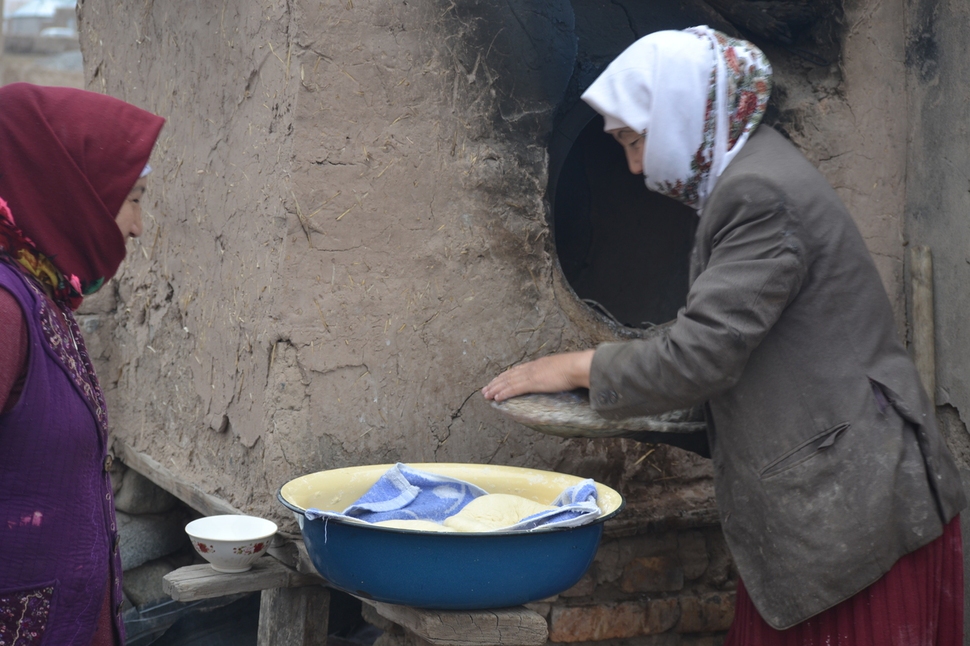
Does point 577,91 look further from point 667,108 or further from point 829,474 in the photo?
point 829,474

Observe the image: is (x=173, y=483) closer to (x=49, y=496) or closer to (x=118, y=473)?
(x=118, y=473)

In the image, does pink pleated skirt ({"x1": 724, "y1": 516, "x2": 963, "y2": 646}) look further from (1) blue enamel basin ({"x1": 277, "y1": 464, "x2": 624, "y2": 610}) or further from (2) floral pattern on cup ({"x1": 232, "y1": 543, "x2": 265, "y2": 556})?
(2) floral pattern on cup ({"x1": 232, "y1": 543, "x2": 265, "y2": 556})

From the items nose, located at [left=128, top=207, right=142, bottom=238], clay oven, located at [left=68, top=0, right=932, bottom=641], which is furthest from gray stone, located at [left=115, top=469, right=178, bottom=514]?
nose, located at [left=128, top=207, right=142, bottom=238]

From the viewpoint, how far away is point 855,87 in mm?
3221

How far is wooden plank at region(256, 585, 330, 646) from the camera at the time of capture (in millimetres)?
2627

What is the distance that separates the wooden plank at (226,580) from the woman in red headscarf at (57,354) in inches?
13.5

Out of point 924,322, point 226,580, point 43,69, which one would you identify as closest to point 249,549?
point 226,580

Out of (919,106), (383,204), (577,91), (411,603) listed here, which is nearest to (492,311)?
(383,204)

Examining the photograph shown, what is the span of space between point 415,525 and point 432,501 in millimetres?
253

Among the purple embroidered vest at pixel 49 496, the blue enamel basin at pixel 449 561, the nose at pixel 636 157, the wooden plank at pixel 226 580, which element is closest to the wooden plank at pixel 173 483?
the wooden plank at pixel 226 580

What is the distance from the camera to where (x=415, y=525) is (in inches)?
75.7

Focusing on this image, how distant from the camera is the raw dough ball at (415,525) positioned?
72.7 inches

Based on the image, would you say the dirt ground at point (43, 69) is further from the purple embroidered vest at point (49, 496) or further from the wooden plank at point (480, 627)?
the wooden plank at point (480, 627)

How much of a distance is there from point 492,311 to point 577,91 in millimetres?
1393
